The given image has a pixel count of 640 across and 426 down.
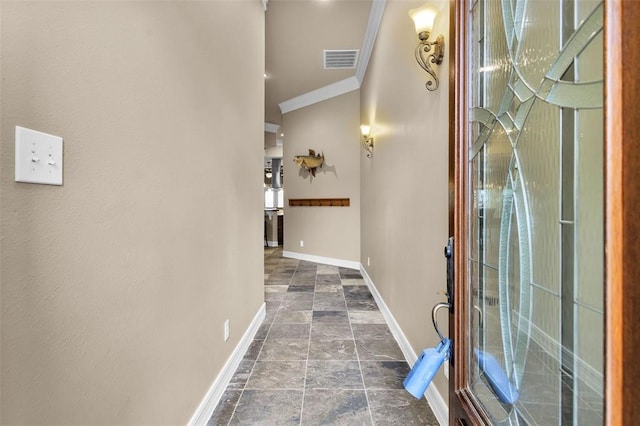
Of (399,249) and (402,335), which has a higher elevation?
(399,249)

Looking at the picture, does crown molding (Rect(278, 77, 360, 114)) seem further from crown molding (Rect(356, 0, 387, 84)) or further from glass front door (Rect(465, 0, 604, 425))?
glass front door (Rect(465, 0, 604, 425))

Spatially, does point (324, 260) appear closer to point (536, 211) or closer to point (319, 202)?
point (319, 202)

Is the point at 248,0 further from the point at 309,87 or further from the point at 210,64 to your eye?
the point at 309,87

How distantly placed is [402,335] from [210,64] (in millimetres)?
2297

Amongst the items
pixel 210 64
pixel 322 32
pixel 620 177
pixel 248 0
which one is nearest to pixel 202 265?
pixel 210 64

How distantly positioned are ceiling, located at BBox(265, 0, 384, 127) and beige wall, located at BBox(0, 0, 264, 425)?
1959 mm

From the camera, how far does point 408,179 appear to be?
6.95 ft

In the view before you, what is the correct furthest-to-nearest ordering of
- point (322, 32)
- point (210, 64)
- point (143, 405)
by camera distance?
1. point (322, 32)
2. point (210, 64)
3. point (143, 405)

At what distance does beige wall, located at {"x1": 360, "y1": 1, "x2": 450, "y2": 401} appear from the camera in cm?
156

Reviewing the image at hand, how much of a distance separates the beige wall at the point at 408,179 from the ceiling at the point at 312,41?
387 mm

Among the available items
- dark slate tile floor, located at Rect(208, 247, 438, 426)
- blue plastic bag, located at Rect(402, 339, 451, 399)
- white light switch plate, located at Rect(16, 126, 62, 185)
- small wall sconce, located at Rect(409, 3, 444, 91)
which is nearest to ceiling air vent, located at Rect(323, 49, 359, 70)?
small wall sconce, located at Rect(409, 3, 444, 91)

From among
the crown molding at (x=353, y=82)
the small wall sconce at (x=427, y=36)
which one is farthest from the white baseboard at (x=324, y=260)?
the small wall sconce at (x=427, y=36)

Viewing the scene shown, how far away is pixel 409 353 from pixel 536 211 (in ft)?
5.67

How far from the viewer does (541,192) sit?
641mm
